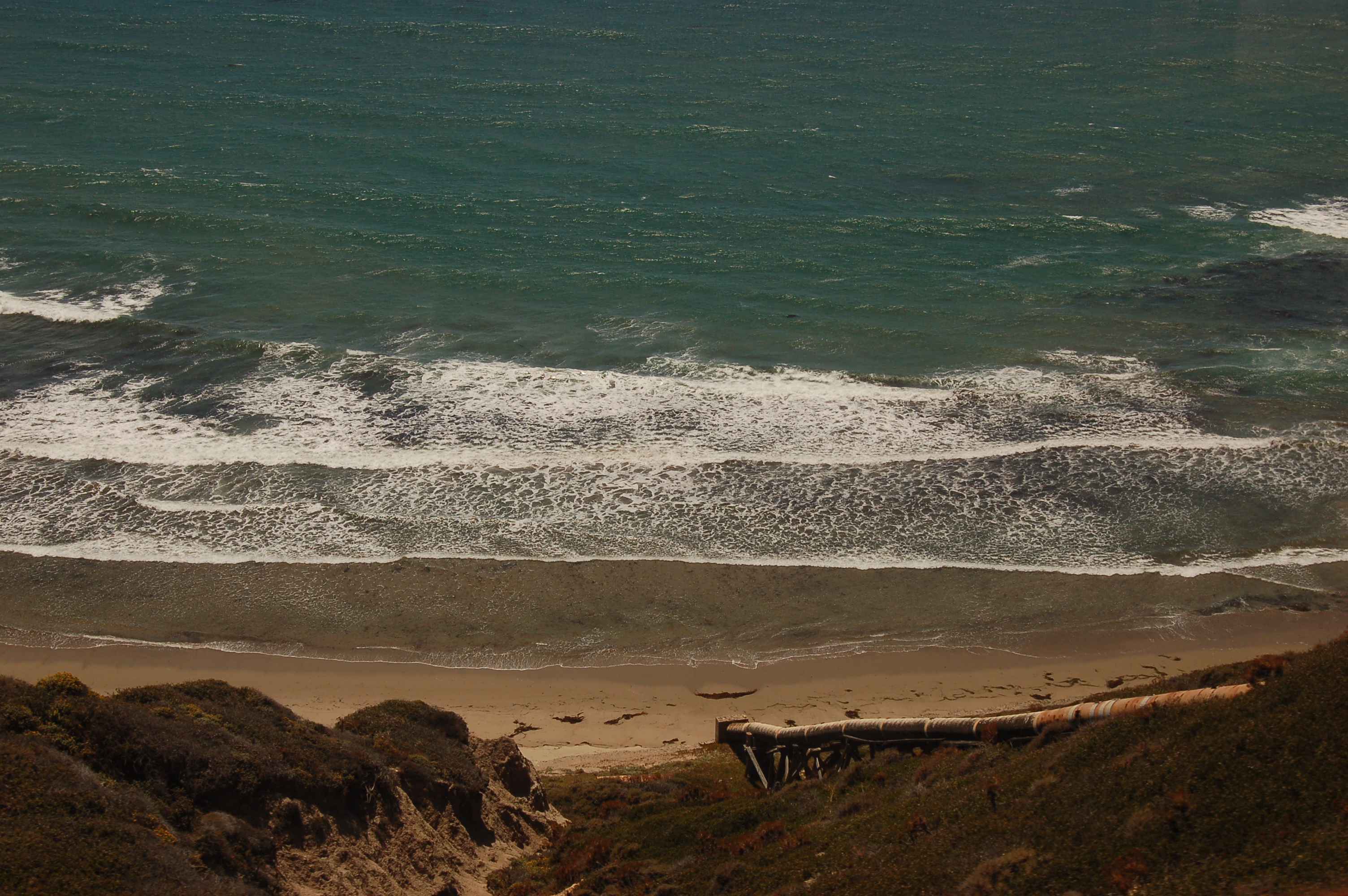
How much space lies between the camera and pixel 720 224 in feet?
143

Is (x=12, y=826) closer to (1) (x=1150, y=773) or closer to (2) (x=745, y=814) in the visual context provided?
(2) (x=745, y=814)

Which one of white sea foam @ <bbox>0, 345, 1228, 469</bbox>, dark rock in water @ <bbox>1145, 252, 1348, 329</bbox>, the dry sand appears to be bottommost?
the dry sand

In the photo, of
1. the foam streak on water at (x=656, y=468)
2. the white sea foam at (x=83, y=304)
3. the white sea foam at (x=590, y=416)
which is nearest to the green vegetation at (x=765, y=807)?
the foam streak on water at (x=656, y=468)

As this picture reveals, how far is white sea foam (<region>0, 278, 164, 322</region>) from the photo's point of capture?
34781mm

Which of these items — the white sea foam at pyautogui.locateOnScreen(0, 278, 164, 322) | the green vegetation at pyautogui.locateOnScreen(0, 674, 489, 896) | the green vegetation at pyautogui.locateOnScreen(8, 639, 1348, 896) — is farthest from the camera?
the white sea foam at pyautogui.locateOnScreen(0, 278, 164, 322)

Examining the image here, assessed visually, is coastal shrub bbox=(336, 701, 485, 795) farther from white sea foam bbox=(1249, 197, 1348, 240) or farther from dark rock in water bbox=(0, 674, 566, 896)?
white sea foam bbox=(1249, 197, 1348, 240)

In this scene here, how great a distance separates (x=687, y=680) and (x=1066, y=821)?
11086 mm

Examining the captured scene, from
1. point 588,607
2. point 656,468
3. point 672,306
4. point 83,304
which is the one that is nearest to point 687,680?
point 588,607

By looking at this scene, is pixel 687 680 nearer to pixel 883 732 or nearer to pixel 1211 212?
pixel 883 732

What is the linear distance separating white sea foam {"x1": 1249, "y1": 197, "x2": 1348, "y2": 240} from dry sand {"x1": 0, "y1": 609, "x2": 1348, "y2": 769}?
29.9 meters

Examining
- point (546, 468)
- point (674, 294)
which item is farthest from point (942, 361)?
point (546, 468)

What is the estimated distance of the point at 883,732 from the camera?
13.2m

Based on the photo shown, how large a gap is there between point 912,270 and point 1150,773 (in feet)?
107

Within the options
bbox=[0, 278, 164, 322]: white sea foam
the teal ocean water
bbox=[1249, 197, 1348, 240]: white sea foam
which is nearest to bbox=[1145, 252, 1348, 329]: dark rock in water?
the teal ocean water
